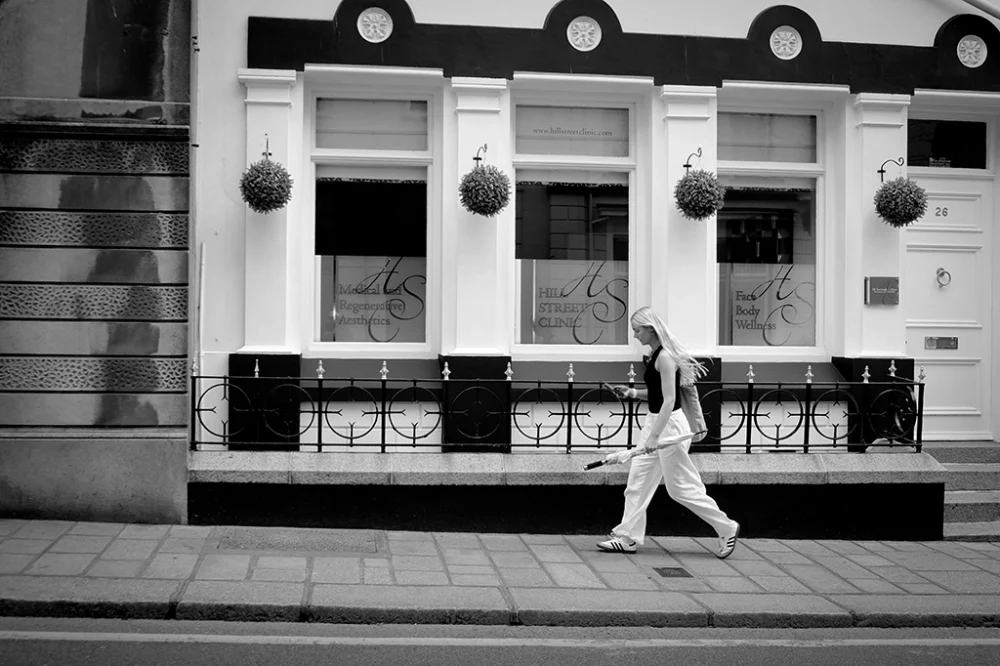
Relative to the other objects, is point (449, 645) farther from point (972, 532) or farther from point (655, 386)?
point (972, 532)

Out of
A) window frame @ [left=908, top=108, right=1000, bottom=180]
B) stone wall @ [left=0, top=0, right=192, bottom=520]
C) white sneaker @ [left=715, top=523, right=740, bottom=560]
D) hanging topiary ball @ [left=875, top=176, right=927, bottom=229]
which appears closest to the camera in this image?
white sneaker @ [left=715, top=523, right=740, bottom=560]

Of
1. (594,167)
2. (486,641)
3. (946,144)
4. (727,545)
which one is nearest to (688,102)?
(594,167)

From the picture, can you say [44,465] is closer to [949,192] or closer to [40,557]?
[40,557]

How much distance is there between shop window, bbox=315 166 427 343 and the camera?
10.8 meters

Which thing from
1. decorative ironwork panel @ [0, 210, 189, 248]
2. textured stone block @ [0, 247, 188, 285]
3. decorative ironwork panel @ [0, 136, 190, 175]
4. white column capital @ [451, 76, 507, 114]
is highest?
white column capital @ [451, 76, 507, 114]

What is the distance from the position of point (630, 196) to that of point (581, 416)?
2457 mm

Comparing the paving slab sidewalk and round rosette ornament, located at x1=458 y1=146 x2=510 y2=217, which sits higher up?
round rosette ornament, located at x1=458 y1=146 x2=510 y2=217

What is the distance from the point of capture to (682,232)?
10750 millimetres

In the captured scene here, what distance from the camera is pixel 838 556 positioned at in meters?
9.25

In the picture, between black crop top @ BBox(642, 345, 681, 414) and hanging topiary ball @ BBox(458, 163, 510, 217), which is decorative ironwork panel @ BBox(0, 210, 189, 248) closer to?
hanging topiary ball @ BBox(458, 163, 510, 217)

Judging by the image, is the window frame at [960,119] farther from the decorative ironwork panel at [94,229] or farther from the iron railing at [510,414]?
the decorative ironwork panel at [94,229]

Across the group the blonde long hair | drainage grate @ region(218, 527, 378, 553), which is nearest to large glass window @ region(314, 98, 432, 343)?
drainage grate @ region(218, 527, 378, 553)

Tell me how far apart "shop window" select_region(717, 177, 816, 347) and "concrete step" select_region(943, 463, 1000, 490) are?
1.95 metres

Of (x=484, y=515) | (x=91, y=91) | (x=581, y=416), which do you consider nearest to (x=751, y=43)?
(x=581, y=416)
